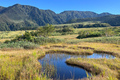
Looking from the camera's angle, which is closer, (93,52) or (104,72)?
(104,72)

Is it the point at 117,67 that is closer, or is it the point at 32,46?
the point at 117,67

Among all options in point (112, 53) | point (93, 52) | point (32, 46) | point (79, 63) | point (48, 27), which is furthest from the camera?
point (48, 27)

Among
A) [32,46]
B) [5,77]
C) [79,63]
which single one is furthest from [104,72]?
[32,46]

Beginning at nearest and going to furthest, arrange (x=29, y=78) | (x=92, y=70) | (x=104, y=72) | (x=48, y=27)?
1. (x=29, y=78)
2. (x=104, y=72)
3. (x=92, y=70)
4. (x=48, y=27)

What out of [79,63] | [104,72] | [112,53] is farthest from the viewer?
[112,53]

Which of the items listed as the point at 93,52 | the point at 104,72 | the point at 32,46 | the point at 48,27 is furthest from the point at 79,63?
the point at 48,27

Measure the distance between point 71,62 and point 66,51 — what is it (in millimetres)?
6734

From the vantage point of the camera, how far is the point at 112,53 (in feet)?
63.8

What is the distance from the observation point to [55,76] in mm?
10609

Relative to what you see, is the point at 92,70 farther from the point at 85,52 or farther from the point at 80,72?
the point at 85,52

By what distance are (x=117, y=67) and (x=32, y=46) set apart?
62.3 ft

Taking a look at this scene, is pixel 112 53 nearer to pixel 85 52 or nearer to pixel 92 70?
pixel 85 52

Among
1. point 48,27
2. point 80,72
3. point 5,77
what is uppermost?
point 48,27

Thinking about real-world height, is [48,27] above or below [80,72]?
above
